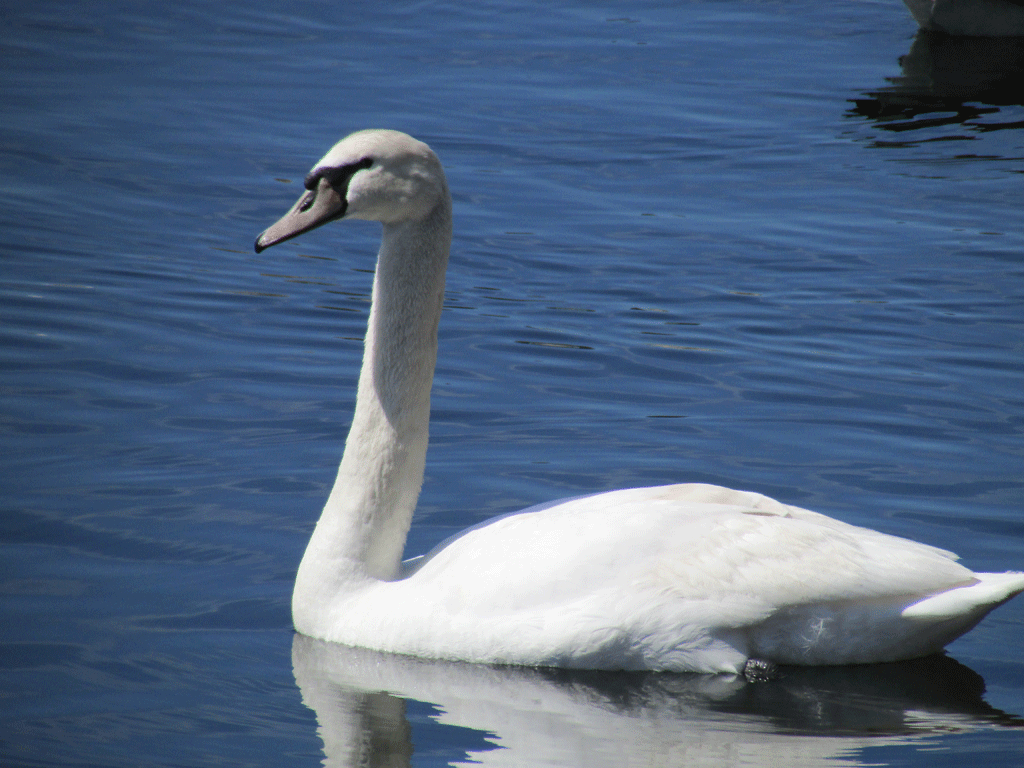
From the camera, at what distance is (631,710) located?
15.5 ft

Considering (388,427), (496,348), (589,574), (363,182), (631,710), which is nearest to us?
(631,710)

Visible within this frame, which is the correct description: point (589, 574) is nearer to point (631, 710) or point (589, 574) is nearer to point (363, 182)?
point (631, 710)

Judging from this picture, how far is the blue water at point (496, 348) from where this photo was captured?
15.7 ft

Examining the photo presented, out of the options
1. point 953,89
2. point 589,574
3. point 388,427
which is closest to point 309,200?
point 388,427

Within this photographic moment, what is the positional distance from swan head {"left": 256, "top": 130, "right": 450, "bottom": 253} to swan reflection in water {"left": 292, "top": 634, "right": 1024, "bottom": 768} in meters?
1.58

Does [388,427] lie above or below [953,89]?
below

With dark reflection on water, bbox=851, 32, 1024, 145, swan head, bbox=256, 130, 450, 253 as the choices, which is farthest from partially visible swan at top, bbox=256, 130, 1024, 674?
dark reflection on water, bbox=851, 32, 1024, 145

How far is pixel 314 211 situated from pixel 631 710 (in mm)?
2084

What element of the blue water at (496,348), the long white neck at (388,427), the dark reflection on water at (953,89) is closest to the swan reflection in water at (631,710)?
the blue water at (496,348)

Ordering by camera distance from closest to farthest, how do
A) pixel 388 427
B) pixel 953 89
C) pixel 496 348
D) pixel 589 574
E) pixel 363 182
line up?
1. pixel 589 574
2. pixel 363 182
3. pixel 388 427
4. pixel 496 348
5. pixel 953 89

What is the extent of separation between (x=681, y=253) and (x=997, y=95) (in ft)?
20.8

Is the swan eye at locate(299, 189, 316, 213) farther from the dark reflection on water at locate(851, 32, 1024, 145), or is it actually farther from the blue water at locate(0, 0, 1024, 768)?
the dark reflection on water at locate(851, 32, 1024, 145)

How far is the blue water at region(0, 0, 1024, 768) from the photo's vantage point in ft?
15.7

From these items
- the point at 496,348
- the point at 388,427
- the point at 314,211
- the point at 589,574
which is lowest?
the point at 589,574
